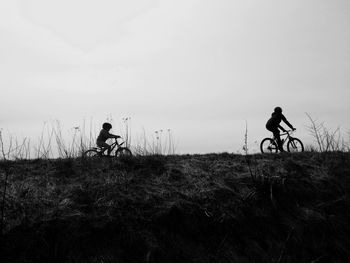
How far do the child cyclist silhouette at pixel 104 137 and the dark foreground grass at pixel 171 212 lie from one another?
2.84 m

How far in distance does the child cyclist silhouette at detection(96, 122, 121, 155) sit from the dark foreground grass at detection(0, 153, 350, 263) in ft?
9.32

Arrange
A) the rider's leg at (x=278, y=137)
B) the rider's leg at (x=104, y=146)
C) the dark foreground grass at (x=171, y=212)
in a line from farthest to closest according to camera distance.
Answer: the rider's leg at (x=278, y=137) → the rider's leg at (x=104, y=146) → the dark foreground grass at (x=171, y=212)

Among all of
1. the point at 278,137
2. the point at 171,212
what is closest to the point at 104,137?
the point at 171,212

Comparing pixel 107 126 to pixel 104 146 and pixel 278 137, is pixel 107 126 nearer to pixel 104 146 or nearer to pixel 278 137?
pixel 104 146

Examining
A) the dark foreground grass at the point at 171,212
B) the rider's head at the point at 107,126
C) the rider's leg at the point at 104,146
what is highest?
the rider's head at the point at 107,126

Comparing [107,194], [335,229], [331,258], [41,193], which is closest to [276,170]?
[335,229]

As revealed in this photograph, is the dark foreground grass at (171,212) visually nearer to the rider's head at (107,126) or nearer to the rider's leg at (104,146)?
the rider's leg at (104,146)

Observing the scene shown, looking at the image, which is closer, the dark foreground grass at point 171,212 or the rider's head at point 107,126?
the dark foreground grass at point 171,212

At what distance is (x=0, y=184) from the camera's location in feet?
20.2

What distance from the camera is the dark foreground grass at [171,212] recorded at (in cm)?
490

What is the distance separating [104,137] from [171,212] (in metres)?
5.53

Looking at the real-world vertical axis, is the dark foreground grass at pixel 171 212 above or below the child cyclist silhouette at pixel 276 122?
below

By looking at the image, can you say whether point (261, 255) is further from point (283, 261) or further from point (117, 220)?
point (117, 220)

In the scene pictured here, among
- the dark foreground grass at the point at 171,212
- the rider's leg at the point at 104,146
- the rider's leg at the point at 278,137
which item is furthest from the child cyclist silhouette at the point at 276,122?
the rider's leg at the point at 104,146
